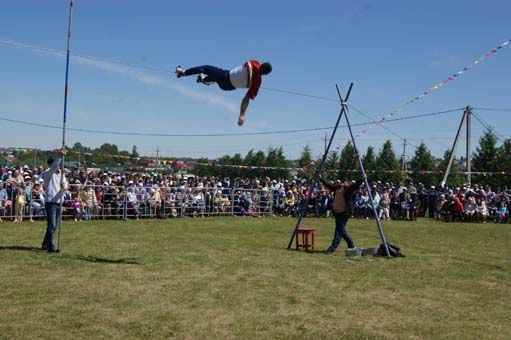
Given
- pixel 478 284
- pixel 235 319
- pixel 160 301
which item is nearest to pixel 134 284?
pixel 160 301

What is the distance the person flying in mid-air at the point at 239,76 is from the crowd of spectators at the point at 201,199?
10.3 metres

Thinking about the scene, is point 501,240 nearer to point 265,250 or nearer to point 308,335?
point 265,250

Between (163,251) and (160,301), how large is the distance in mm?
4443

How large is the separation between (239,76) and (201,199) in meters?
13.3

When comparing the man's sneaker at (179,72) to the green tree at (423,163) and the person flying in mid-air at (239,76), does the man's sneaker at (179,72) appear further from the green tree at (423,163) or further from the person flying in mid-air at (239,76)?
the green tree at (423,163)

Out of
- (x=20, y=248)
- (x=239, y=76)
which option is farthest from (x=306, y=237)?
(x=20, y=248)

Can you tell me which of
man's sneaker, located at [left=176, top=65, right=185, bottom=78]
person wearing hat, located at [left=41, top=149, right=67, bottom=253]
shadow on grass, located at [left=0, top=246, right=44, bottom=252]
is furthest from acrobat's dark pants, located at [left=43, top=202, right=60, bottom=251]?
man's sneaker, located at [left=176, top=65, right=185, bottom=78]

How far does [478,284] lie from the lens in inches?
343

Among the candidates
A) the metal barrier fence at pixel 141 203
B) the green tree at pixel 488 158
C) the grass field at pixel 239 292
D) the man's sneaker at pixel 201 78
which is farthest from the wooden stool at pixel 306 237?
the green tree at pixel 488 158

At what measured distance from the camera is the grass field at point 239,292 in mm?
5793

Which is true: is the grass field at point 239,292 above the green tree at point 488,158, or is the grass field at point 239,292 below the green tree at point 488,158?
below

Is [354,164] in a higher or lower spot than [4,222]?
higher

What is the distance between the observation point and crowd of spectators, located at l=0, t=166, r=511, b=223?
18047 millimetres

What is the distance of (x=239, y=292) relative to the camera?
24.6 ft
